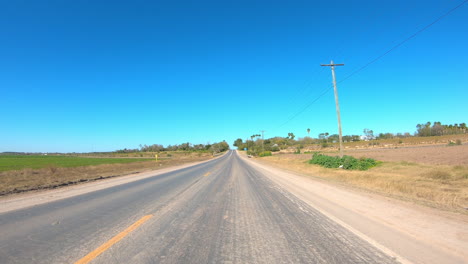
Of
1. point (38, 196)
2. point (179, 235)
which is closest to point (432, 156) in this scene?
point (179, 235)

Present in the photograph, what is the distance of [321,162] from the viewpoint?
2523 centimetres

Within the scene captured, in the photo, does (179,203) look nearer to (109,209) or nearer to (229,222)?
(109,209)

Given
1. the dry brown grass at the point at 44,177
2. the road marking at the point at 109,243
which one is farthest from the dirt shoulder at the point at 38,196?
the road marking at the point at 109,243

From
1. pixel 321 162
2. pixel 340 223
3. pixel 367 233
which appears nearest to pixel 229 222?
pixel 340 223

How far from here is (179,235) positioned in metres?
4.39

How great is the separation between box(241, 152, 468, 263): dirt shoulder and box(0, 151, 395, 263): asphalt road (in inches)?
15.5

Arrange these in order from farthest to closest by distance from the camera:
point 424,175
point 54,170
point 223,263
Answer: point 54,170 → point 424,175 → point 223,263

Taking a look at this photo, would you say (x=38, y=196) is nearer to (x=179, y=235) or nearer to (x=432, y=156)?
(x=179, y=235)

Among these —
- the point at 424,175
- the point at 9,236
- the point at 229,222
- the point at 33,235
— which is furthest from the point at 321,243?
the point at 424,175

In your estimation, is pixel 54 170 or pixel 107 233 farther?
pixel 54 170

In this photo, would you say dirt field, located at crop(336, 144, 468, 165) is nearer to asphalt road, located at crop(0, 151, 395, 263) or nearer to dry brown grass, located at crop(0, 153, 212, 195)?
asphalt road, located at crop(0, 151, 395, 263)

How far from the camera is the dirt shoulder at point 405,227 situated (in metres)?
3.58

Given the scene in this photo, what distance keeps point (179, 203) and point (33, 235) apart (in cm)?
367

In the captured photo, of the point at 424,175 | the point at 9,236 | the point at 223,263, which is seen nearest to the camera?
the point at 223,263
